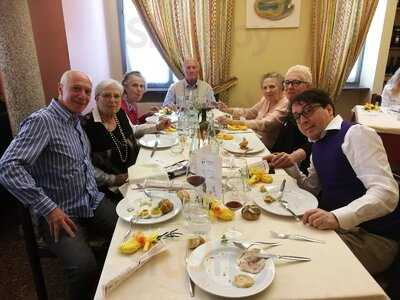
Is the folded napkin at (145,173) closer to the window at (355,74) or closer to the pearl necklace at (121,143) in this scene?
the pearl necklace at (121,143)

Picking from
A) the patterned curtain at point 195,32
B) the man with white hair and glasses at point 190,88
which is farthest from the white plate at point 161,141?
the patterned curtain at point 195,32

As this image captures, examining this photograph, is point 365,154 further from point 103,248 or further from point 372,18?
point 372,18

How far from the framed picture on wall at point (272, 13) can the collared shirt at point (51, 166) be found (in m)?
2.72

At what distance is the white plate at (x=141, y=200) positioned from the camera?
1072 mm

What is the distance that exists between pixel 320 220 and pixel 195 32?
310 cm

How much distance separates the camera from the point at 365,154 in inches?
46.3

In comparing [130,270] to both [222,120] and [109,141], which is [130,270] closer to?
[109,141]

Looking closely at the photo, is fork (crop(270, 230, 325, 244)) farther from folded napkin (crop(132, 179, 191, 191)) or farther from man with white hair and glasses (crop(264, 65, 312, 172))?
man with white hair and glasses (crop(264, 65, 312, 172))

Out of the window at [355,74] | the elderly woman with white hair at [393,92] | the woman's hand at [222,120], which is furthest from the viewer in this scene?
the window at [355,74]

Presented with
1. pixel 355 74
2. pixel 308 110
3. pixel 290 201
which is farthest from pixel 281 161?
pixel 355 74

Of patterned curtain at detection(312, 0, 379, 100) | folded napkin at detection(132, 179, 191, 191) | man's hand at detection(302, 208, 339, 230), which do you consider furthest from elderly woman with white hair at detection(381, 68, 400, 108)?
folded napkin at detection(132, 179, 191, 191)

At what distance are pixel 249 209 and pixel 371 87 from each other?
346 centimetres

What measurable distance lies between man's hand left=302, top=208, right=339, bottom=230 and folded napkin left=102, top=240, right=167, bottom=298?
0.47 metres

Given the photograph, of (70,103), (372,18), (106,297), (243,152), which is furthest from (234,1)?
(106,297)
